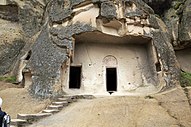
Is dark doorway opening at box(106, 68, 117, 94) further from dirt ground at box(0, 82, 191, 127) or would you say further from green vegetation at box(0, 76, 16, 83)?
green vegetation at box(0, 76, 16, 83)

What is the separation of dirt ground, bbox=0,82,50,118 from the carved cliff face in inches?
30.0

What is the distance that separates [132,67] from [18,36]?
1009 centimetres

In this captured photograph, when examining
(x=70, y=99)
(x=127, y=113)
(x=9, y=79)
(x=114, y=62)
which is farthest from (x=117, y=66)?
(x=9, y=79)

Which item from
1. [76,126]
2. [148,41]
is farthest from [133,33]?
[76,126]

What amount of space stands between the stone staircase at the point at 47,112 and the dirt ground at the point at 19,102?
0.80 m

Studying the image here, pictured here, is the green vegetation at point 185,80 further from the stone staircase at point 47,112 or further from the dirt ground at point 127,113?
the stone staircase at point 47,112

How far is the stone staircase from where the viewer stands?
9.84 m

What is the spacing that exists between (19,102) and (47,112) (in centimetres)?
278

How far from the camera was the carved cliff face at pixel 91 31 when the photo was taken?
14.5 m

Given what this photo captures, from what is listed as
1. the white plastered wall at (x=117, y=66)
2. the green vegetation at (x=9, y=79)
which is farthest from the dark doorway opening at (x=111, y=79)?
the green vegetation at (x=9, y=79)

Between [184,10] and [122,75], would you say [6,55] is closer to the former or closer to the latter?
[122,75]

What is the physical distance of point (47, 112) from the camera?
10977 mm

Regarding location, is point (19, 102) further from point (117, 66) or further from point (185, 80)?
point (185, 80)

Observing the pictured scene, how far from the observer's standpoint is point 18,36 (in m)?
20.6
